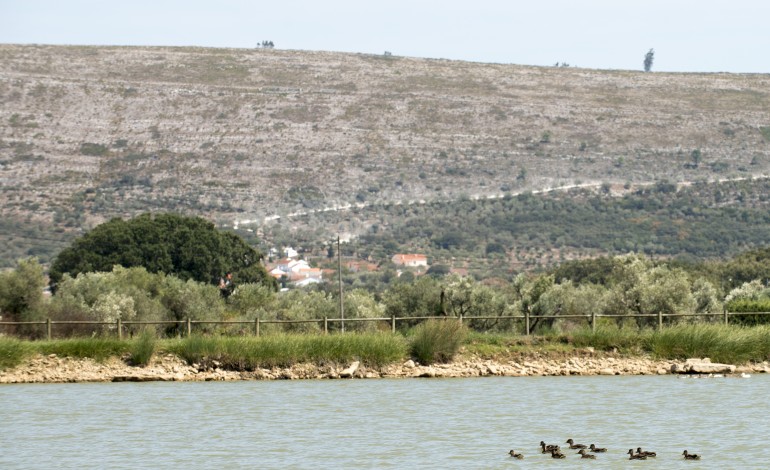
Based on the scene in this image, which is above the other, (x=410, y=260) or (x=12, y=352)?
(x=410, y=260)

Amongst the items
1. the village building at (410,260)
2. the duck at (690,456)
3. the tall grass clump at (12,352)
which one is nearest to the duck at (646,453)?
the duck at (690,456)

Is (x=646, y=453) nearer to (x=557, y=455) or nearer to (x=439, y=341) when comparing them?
(x=557, y=455)

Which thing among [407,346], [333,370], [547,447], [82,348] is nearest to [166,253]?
[82,348]

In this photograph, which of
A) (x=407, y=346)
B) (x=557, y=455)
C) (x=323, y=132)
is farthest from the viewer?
(x=323, y=132)

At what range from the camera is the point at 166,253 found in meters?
73.8

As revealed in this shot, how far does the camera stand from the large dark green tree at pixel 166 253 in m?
71.8

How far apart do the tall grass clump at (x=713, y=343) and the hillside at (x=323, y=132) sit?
286 ft

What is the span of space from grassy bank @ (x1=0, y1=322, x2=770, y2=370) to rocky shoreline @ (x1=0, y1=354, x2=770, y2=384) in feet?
0.71

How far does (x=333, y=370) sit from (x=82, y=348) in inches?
264

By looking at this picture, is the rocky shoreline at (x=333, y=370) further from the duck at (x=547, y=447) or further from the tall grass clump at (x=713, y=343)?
the duck at (x=547, y=447)

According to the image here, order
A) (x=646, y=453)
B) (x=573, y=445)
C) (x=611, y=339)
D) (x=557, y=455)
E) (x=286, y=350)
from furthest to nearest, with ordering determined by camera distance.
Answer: (x=611, y=339) → (x=286, y=350) → (x=573, y=445) → (x=557, y=455) → (x=646, y=453)

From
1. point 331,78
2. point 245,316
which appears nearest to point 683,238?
point 331,78

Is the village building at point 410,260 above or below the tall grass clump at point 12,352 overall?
above

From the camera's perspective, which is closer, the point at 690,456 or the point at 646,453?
the point at 690,456
